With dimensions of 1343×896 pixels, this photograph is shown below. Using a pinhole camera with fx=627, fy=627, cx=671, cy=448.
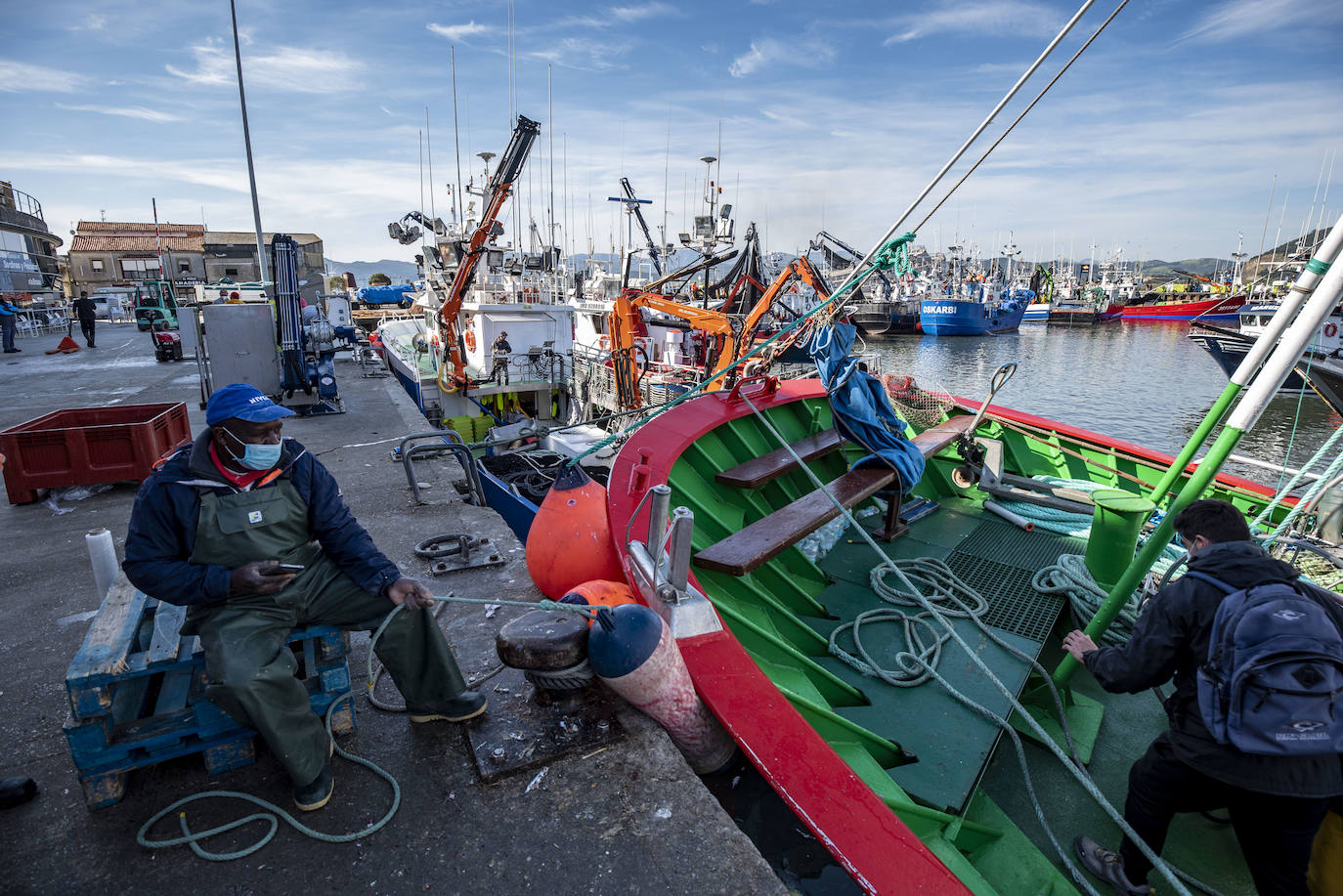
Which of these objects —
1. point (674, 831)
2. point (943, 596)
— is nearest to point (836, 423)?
point (943, 596)

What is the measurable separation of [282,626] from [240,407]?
797 millimetres

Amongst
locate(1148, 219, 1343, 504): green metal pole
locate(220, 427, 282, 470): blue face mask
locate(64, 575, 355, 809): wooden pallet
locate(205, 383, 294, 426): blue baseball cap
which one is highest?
locate(1148, 219, 1343, 504): green metal pole

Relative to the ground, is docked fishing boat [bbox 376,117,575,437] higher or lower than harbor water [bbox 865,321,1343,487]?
higher

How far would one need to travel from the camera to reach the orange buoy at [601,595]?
279 cm

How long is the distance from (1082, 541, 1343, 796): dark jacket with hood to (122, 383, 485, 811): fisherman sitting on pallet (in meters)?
2.64

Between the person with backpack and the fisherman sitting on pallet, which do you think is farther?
the fisherman sitting on pallet

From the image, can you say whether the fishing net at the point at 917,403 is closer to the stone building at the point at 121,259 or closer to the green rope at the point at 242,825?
the green rope at the point at 242,825

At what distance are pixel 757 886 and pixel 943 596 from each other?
9.07ft

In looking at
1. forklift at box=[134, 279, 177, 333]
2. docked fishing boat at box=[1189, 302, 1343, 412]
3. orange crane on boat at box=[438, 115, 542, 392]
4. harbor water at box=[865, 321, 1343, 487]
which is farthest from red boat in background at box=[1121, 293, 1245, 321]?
forklift at box=[134, 279, 177, 333]

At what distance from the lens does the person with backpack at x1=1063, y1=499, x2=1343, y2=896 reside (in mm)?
1891

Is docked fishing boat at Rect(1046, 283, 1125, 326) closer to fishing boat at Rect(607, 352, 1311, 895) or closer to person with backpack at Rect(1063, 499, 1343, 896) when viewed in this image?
fishing boat at Rect(607, 352, 1311, 895)

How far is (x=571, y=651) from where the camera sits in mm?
2488

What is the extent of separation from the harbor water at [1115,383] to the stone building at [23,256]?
142 ft

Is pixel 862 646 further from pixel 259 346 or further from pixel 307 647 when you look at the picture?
pixel 259 346
